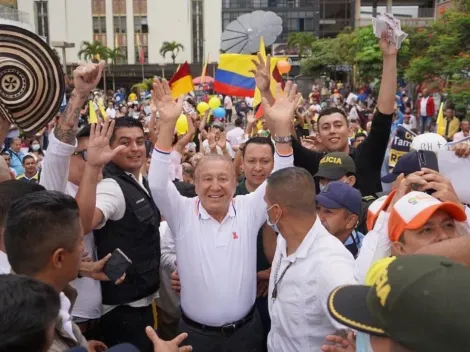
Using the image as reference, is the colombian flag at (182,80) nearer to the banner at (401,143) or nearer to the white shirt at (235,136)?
the banner at (401,143)

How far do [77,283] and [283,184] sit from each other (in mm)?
1298

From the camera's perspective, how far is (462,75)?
1293 cm

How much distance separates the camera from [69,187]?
10.7 ft

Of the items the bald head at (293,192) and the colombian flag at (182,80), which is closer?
the bald head at (293,192)

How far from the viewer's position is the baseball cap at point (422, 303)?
1.17 metres

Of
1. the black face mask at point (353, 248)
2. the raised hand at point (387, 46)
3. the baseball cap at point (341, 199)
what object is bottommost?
the black face mask at point (353, 248)

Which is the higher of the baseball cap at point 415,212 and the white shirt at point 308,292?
the baseball cap at point 415,212

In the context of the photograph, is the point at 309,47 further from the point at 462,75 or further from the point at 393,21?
the point at 393,21

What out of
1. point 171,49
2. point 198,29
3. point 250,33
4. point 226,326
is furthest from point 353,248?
point 198,29

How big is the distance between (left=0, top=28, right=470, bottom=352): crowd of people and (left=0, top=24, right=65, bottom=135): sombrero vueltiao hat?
0.69ft

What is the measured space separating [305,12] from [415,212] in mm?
59651

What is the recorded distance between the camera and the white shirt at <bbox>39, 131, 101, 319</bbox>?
291 cm

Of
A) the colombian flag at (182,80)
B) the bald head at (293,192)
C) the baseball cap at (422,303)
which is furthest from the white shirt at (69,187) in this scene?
the colombian flag at (182,80)

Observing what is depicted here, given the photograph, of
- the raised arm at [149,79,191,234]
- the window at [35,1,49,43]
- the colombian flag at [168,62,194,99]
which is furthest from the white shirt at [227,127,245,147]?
the window at [35,1,49,43]
